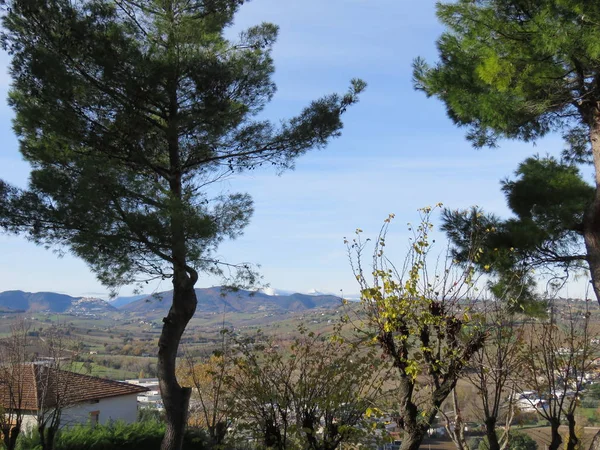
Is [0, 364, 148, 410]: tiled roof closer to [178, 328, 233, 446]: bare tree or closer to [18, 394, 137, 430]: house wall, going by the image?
[18, 394, 137, 430]: house wall

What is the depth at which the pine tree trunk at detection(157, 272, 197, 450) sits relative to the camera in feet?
26.5

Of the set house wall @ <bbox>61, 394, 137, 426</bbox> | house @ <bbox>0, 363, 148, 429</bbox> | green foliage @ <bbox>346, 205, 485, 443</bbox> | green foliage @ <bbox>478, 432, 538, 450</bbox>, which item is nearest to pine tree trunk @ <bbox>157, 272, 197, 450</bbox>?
green foliage @ <bbox>346, 205, 485, 443</bbox>

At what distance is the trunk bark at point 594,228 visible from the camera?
6598mm

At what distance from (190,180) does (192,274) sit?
74.9 inches

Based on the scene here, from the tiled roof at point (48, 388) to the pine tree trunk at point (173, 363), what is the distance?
5.29m

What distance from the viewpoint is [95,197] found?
7.40m

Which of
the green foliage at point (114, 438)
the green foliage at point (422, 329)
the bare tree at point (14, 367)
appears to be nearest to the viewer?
the green foliage at point (422, 329)

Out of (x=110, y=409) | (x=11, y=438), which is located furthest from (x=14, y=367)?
(x=110, y=409)

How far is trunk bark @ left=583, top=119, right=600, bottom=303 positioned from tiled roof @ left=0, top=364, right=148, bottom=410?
1058cm

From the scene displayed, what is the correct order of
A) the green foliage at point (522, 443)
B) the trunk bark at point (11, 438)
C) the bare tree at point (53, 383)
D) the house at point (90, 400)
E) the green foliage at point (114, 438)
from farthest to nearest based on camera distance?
1. the house at point (90, 400)
2. the green foliage at point (522, 443)
3. the green foliage at point (114, 438)
4. the bare tree at point (53, 383)
5. the trunk bark at point (11, 438)

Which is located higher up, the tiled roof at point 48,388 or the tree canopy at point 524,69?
the tree canopy at point 524,69

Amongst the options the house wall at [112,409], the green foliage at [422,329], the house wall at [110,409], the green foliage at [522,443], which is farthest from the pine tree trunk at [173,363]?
the house wall at [112,409]

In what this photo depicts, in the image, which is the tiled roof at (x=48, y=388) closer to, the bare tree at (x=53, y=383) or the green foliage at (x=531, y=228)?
the bare tree at (x=53, y=383)

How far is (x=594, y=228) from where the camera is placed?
6.72 m
